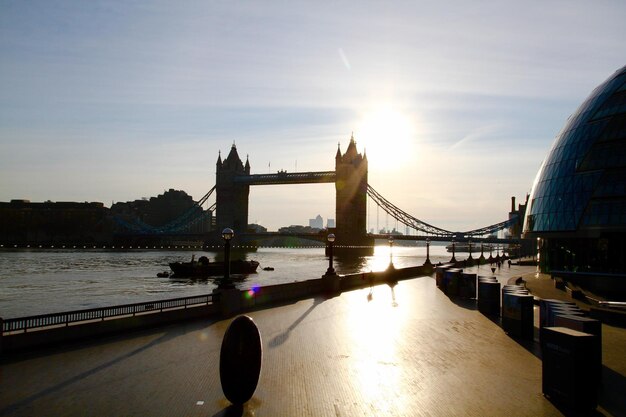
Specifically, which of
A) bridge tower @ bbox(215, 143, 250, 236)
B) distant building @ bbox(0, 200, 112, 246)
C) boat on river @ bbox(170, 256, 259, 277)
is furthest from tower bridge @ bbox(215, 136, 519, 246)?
boat on river @ bbox(170, 256, 259, 277)

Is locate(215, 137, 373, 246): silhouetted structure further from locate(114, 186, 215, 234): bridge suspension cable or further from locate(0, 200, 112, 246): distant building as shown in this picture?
locate(0, 200, 112, 246): distant building

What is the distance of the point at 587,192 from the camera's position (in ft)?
126

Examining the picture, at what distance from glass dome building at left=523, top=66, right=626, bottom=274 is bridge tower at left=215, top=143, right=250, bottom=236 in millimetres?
140797

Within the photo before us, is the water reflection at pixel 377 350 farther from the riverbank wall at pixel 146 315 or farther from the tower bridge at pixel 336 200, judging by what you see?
the tower bridge at pixel 336 200

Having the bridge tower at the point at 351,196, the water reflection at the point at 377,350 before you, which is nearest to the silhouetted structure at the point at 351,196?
the bridge tower at the point at 351,196

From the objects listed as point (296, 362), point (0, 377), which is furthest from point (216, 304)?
point (0, 377)

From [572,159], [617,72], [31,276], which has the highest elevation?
[617,72]

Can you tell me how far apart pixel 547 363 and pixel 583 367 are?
733mm

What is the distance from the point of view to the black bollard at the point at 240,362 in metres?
9.42

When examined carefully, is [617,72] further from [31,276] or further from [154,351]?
[31,276]

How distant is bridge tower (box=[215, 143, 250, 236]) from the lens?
181 metres

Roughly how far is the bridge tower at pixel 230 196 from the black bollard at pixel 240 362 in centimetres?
16740

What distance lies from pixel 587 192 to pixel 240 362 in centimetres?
3731

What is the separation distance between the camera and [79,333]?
14.4 meters
